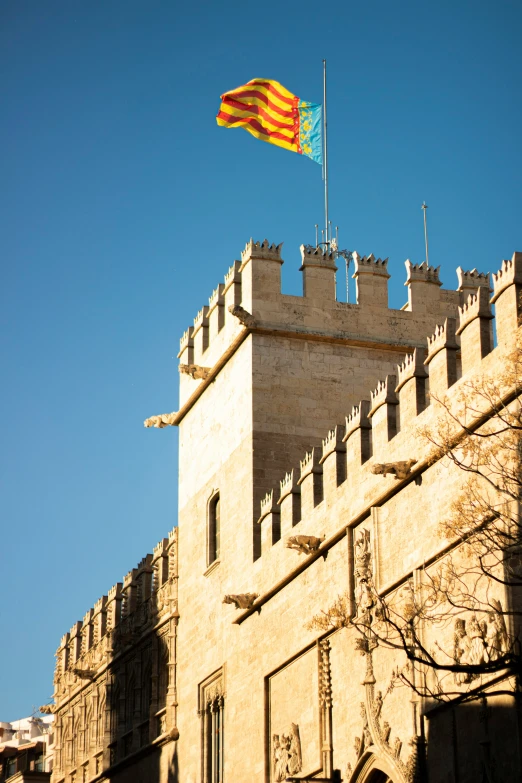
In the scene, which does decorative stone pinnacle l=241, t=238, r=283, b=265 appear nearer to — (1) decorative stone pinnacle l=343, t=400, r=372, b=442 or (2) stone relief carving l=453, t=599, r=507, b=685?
(1) decorative stone pinnacle l=343, t=400, r=372, b=442

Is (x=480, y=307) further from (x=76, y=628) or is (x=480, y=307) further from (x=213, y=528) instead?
(x=76, y=628)

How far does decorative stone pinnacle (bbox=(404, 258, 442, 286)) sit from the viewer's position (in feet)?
106

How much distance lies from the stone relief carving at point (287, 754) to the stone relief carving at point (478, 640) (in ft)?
21.0

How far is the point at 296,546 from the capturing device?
26.4m

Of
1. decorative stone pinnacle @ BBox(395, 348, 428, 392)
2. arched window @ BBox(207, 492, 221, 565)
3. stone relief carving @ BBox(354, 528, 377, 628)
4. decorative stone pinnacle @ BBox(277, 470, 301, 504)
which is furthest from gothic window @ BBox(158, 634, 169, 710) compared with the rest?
decorative stone pinnacle @ BBox(395, 348, 428, 392)

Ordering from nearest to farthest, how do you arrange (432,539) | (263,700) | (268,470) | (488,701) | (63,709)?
Answer: (488,701), (432,539), (263,700), (268,470), (63,709)

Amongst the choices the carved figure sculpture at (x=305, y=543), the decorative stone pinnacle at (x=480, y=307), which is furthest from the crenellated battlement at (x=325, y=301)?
the decorative stone pinnacle at (x=480, y=307)

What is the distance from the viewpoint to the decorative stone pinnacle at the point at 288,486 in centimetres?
2809

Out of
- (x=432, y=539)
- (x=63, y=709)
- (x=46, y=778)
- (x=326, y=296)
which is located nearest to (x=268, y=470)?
(x=326, y=296)

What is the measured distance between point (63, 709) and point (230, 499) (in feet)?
52.9

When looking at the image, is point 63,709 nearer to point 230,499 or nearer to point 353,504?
point 230,499

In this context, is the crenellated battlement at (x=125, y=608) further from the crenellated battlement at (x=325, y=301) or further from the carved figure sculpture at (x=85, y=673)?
the crenellated battlement at (x=325, y=301)

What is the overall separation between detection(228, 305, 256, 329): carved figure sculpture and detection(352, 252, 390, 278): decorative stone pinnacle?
2.85 meters

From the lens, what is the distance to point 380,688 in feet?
76.6
